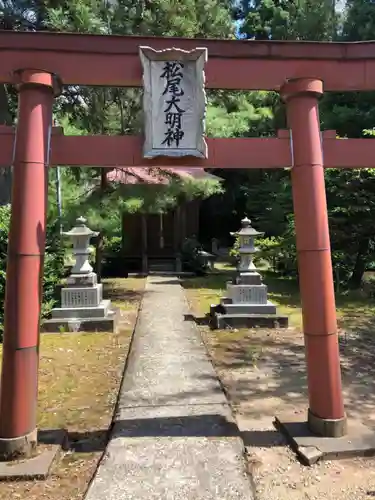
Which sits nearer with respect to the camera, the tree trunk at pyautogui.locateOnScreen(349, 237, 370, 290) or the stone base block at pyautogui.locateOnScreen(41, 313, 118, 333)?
the stone base block at pyautogui.locateOnScreen(41, 313, 118, 333)

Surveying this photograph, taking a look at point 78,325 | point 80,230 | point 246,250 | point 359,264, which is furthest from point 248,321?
point 359,264

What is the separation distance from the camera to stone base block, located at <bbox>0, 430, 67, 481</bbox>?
3.27 m

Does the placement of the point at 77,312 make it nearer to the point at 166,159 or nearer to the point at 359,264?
the point at 166,159

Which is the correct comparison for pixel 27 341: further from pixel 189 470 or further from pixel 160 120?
pixel 160 120

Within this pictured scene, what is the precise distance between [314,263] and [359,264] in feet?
33.5

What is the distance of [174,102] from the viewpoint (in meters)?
3.93

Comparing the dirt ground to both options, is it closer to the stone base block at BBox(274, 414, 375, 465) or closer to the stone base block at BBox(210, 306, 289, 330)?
the stone base block at BBox(274, 414, 375, 465)

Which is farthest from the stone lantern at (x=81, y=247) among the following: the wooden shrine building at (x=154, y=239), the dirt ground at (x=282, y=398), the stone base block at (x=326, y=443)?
the wooden shrine building at (x=154, y=239)

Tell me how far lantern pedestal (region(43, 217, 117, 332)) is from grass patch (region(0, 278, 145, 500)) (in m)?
0.26

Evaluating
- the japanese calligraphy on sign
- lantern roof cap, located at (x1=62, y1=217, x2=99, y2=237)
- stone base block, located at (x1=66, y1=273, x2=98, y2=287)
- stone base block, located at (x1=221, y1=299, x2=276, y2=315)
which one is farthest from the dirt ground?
lantern roof cap, located at (x1=62, y1=217, x2=99, y2=237)

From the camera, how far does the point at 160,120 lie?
389 centimetres

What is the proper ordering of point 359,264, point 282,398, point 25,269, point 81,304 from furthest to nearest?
point 359,264
point 81,304
point 282,398
point 25,269

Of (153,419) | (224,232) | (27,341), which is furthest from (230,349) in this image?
(224,232)

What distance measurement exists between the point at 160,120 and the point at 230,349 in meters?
4.25
